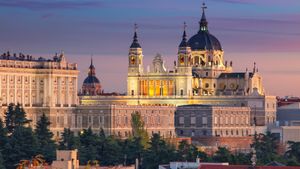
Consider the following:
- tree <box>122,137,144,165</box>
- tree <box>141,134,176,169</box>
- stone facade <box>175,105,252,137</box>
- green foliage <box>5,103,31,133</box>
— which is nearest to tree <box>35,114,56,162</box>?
green foliage <box>5,103,31,133</box>

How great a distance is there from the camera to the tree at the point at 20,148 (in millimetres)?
119562

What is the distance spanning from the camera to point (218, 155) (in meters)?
123

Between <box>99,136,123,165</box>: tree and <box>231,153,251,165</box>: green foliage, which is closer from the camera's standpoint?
<box>231,153,251,165</box>: green foliage

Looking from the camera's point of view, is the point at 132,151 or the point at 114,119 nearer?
the point at 132,151

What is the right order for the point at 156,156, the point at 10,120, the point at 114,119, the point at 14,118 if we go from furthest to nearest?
the point at 114,119
the point at 14,118
the point at 10,120
the point at 156,156

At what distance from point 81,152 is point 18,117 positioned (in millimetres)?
27870

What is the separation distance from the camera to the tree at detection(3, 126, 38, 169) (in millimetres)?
119562

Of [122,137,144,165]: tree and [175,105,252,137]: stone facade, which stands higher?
[175,105,252,137]: stone facade

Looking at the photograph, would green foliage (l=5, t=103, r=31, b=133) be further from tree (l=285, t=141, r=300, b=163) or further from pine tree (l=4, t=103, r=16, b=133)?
tree (l=285, t=141, r=300, b=163)

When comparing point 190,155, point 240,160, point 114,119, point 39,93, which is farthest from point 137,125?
point 240,160

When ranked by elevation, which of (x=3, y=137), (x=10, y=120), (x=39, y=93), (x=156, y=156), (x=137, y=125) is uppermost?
(x=39, y=93)

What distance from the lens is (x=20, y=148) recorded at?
122 m

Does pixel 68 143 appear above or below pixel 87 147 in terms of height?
above

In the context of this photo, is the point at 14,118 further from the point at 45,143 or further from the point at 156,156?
the point at 156,156
